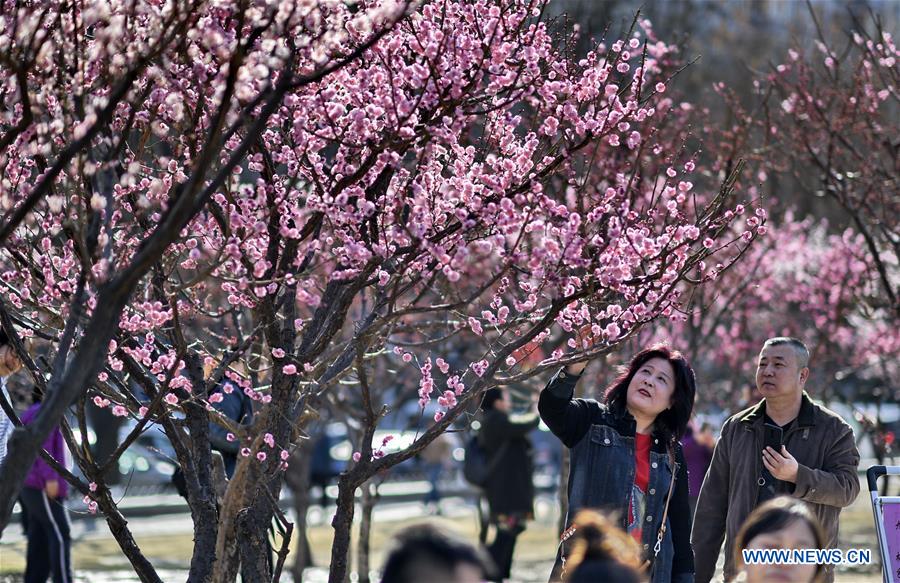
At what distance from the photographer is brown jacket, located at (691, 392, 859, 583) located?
6098 millimetres

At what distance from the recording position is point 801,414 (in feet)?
20.9

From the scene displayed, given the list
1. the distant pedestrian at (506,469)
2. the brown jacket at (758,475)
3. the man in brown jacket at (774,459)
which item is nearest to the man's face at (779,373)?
the man in brown jacket at (774,459)

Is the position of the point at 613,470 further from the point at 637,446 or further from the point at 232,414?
the point at 232,414

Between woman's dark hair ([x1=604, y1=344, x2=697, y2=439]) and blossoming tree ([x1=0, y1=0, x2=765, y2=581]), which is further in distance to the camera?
woman's dark hair ([x1=604, y1=344, x2=697, y2=439])

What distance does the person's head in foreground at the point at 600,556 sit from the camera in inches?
121

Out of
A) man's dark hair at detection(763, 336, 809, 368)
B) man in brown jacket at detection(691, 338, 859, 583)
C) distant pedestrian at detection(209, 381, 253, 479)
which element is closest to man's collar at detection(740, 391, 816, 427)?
man in brown jacket at detection(691, 338, 859, 583)

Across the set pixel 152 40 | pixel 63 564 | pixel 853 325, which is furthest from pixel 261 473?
pixel 853 325

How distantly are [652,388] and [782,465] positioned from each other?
765mm

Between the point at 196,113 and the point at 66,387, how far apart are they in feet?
5.33

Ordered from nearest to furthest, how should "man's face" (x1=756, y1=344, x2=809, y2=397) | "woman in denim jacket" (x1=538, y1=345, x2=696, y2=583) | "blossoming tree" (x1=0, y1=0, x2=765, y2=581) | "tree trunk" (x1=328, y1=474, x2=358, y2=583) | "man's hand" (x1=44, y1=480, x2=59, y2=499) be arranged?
1. "blossoming tree" (x1=0, y1=0, x2=765, y2=581)
2. "tree trunk" (x1=328, y1=474, x2=358, y2=583)
3. "woman in denim jacket" (x1=538, y1=345, x2=696, y2=583)
4. "man's face" (x1=756, y1=344, x2=809, y2=397)
5. "man's hand" (x1=44, y1=480, x2=59, y2=499)

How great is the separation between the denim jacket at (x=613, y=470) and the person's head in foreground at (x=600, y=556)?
1600 millimetres

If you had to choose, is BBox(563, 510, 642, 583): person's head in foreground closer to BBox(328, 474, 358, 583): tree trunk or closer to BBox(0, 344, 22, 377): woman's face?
BBox(328, 474, 358, 583): tree trunk

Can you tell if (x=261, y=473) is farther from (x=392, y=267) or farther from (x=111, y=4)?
(x=111, y=4)

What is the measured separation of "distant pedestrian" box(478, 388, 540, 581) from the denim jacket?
5289mm
